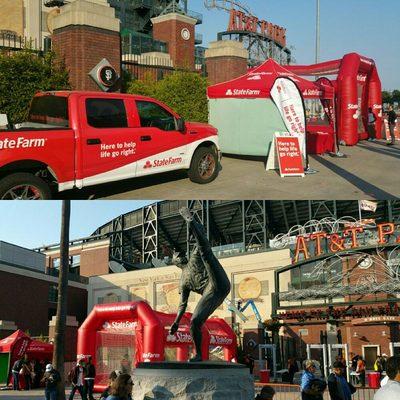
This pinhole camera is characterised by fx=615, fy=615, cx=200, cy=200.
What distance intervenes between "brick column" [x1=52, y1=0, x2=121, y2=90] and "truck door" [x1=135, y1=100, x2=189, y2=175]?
10.5 metres

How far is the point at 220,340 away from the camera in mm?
22312

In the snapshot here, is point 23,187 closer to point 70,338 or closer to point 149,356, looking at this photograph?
point 149,356

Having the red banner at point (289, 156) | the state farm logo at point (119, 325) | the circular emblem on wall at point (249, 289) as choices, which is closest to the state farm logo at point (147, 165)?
the red banner at point (289, 156)

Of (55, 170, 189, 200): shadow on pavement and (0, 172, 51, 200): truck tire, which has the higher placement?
(55, 170, 189, 200): shadow on pavement

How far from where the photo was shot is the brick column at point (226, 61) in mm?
30078

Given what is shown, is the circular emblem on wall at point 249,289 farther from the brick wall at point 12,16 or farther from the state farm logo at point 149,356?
the brick wall at point 12,16

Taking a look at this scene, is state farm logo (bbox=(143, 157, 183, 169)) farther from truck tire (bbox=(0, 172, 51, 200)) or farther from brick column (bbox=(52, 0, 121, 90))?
brick column (bbox=(52, 0, 121, 90))

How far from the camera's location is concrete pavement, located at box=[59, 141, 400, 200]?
10852 mm

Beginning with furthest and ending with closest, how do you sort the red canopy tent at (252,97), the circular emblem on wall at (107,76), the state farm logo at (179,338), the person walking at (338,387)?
the circular emblem on wall at (107,76) < the state farm logo at (179,338) < the red canopy tent at (252,97) < the person walking at (338,387)

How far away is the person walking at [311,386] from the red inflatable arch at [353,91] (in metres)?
13.4

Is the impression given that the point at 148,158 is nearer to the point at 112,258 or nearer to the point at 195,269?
the point at 195,269

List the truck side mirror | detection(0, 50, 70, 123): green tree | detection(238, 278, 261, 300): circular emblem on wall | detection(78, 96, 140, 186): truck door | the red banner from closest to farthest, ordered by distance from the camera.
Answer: detection(78, 96, 140, 186): truck door
the truck side mirror
the red banner
detection(0, 50, 70, 123): green tree
detection(238, 278, 261, 300): circular emblem on wall

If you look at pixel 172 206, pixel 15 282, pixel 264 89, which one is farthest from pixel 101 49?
pixel 172 206

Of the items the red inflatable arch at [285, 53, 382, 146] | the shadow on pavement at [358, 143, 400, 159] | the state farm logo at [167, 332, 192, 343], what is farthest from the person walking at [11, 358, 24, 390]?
the shadow on pavement at [358, 143, 400, 159]
